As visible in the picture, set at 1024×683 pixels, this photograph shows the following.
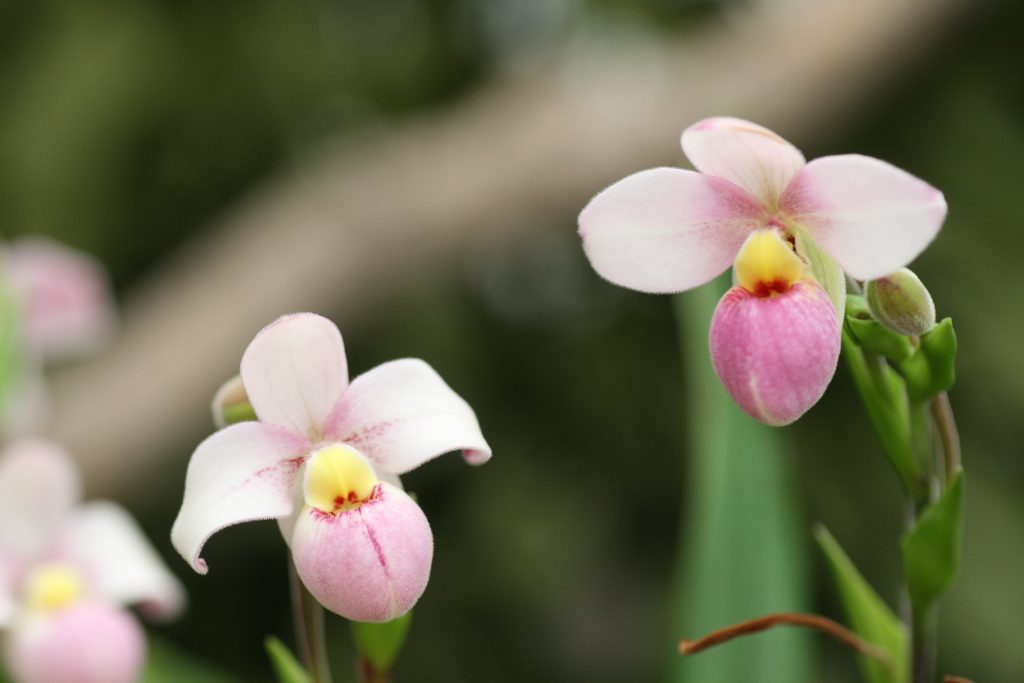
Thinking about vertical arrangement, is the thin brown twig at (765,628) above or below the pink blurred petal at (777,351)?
below

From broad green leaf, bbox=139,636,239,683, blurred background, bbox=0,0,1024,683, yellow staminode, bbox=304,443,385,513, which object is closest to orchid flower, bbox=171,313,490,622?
yellow staminode, bbox=304,443,385,513

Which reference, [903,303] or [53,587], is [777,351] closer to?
[903,303]

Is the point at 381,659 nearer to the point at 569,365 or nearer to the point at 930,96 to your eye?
the point at 569,365

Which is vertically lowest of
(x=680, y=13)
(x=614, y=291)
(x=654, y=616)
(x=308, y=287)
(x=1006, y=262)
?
(x=654, y=616)

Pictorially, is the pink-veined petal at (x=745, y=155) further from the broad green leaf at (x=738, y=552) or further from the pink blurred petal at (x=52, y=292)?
the pink blurred petal at (x=52, y=292)

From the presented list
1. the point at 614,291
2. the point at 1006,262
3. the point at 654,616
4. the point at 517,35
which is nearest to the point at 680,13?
the point at 517,35

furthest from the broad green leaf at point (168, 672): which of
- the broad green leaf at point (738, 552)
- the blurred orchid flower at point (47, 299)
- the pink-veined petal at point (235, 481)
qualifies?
the pink-veined petal at point (235, 481)

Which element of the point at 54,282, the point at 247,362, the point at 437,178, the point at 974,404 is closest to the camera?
the point at 247,362

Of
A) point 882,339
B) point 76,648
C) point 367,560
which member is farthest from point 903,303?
point 76,648
